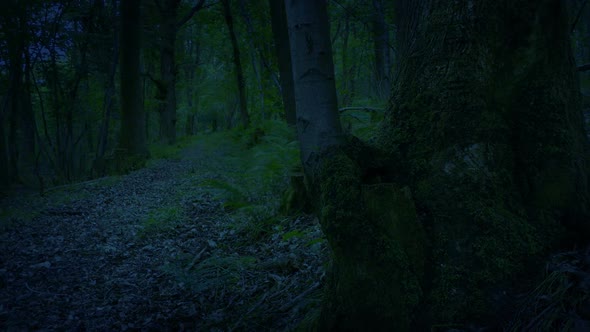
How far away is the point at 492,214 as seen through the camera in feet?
6.21

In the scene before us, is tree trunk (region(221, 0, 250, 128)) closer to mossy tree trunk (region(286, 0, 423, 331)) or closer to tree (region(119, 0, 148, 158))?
tree (region(119, 0, 148, 158))

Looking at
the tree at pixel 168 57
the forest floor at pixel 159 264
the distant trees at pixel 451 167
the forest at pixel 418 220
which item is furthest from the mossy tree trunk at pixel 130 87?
the distant trees at pixel 451 167

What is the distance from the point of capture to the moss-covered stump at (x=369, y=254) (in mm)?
1770

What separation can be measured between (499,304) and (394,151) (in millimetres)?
1061

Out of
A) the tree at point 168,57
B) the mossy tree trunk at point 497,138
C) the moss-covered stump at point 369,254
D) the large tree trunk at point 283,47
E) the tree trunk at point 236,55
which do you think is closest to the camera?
the moss-covered stump at point 369,254

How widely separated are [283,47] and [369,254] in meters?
8.19

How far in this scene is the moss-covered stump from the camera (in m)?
1.77

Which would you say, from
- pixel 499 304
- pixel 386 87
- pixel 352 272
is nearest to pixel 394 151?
pixel 352 272

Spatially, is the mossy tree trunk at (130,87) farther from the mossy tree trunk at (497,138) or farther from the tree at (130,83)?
the mossy tree trunk at (497,138)

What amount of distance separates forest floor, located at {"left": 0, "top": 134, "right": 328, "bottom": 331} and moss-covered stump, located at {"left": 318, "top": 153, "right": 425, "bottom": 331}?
1.43 ft

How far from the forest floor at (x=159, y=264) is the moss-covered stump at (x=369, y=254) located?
0.44 meters

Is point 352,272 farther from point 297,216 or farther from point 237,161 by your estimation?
point 237,161

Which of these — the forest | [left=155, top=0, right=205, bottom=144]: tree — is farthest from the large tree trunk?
[left=155, top=0, right=205, bottom=144]: tree

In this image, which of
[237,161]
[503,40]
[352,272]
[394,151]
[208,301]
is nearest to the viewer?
[352,272]
